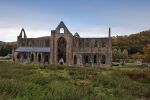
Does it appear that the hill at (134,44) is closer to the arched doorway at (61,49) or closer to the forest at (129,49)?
the forest at (129,49)

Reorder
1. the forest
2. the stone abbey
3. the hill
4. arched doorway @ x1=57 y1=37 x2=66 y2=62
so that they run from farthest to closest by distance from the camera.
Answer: the hill
the forest
arched doorway @ x1=57 y1=37 x2=66 y2=62
the stone abbey

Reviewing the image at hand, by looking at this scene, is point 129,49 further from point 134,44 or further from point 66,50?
point 66,50

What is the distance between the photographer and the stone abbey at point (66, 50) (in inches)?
2896

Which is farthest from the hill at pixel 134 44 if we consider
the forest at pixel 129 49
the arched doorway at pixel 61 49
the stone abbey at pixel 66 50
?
the arched doorway at pixel 61 49

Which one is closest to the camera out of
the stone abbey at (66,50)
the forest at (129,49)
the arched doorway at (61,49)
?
the stone abbey at (66,50)

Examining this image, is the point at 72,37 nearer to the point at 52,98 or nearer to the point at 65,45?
the point at 65,45

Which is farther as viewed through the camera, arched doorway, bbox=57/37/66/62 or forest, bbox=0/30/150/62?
forest, bbox=0/30/150/62

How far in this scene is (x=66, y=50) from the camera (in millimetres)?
76500

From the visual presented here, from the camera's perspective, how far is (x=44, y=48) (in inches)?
3118

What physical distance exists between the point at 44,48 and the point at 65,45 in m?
5.39

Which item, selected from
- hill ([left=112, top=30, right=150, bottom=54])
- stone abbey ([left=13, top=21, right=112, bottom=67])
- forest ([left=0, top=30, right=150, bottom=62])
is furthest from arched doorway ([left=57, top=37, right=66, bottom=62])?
hill ([left=112, top=30, right=150, bottom=54])

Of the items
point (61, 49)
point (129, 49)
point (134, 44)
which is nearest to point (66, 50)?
point (61, 49)

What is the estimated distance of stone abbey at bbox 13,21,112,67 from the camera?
7356 cm

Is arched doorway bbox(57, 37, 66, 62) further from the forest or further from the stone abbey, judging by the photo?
the forest
